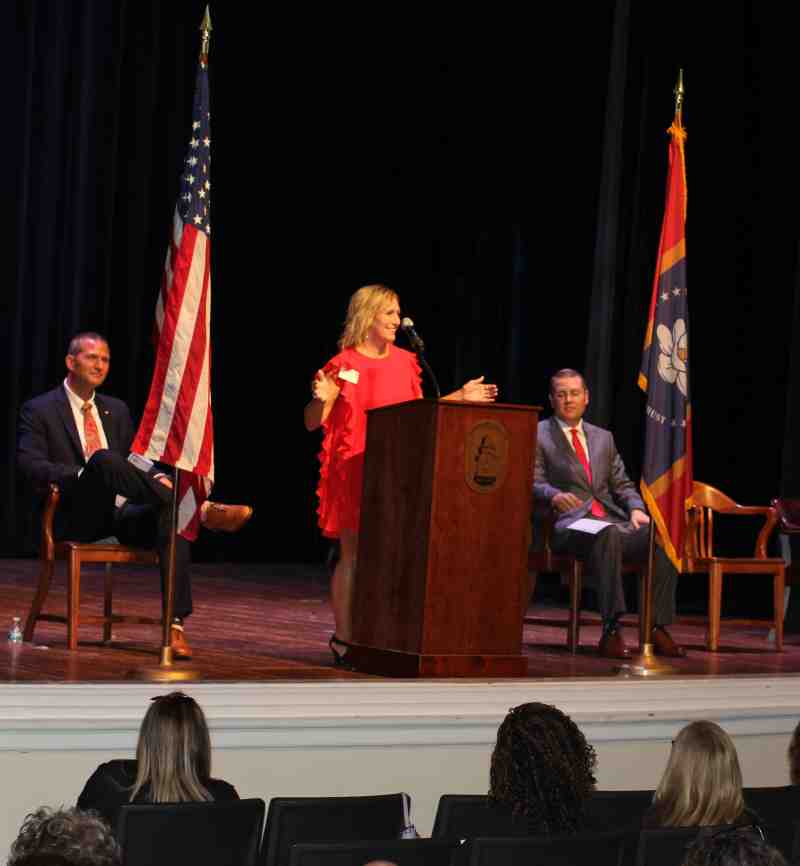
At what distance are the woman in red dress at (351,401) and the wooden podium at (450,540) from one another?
0.27 metres

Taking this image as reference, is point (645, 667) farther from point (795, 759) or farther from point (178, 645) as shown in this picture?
point (795, 759)

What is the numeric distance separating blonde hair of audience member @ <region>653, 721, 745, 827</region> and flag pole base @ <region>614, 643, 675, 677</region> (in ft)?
7.03

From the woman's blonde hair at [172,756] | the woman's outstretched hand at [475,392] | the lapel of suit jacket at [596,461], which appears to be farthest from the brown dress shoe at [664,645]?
the woman's blonde hair at [172,756]

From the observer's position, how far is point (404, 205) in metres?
10.3

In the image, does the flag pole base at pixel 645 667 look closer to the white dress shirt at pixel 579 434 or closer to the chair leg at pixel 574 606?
the chair leg at pixel 574 606

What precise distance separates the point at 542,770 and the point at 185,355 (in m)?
2.44

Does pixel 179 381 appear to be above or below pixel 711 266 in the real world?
below

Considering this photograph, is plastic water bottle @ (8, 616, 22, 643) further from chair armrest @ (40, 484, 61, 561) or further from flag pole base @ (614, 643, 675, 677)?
flag pole base @ (614, 643, 675, 677)

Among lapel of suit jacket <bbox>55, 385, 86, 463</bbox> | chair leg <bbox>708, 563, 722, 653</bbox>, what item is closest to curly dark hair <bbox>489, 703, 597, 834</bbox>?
lapel of suit jacket <bbox>55, 385, 86, 463</bbox>

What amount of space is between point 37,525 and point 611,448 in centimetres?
404

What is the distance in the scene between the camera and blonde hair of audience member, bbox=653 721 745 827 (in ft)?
9.71

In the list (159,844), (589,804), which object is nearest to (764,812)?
(589,804)

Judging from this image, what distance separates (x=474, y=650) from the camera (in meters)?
4.90

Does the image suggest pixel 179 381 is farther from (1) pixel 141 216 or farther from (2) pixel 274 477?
(2) pixel 274 477
